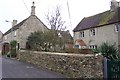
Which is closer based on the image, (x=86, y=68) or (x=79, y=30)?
(x=86, y=68)

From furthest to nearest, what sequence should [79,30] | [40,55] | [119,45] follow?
[79,30]
[119,45]
[40,55]

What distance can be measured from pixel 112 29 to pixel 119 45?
353 centimetres

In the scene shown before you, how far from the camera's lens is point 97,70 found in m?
13.6

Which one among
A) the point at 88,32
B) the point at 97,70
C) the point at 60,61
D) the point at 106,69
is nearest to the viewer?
the point at 106,69

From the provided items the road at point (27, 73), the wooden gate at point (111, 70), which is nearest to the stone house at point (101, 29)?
the road at point (27, 73)

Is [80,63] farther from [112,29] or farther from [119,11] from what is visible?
[119,11]

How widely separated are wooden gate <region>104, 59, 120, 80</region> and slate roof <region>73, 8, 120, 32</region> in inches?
865

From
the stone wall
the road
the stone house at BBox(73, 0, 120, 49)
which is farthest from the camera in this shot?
the stone house at BBox(73, 0, 120, 49)

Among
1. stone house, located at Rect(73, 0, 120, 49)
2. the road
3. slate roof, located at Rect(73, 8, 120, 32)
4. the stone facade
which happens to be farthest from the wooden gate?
slate roof, located at Rect(73, 8, 120, 32)

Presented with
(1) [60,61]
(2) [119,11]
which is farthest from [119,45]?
(1) [60,61]

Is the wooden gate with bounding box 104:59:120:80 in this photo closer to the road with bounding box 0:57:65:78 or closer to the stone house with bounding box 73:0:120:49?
the road with bounding box 0:57:65:78

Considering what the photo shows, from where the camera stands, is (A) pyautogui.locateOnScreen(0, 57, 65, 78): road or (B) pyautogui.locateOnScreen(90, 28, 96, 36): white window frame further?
(B) pyautogui.locateOnScreen(90, 28, 96, 36): white window frame

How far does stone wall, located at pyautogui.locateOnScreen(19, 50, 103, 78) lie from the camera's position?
13.8 meters

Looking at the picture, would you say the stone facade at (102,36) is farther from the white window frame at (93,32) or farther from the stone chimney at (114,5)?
the stone chimney at (114,5)
